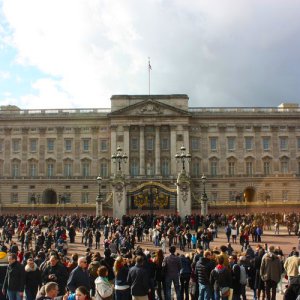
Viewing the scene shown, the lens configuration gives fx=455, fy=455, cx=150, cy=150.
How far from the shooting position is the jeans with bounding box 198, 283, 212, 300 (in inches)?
549

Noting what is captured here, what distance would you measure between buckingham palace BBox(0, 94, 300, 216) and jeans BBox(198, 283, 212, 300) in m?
55.9

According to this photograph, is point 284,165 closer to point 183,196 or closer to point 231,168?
point 231,168

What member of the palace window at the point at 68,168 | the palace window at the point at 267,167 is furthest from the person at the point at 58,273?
the palace window at the point at 267,167

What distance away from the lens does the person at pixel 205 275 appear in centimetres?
1397

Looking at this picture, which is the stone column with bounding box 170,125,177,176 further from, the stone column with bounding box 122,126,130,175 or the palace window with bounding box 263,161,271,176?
the palace window with bounding box 263,161,271,176

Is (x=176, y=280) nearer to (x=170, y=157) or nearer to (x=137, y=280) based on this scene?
(x=137, y=280)

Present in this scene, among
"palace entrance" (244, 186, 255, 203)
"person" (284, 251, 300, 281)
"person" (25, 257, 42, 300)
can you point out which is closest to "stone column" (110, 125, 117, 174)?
"palace entrance" (244, 186, 255, 203)

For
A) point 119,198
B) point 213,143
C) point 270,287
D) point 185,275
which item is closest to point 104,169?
point 213,143

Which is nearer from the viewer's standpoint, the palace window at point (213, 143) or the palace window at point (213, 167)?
the palace window at point (213, 167)

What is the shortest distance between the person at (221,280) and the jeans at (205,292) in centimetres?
58

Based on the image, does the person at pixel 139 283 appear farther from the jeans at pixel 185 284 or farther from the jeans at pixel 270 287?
the jeans at pixel 270 287

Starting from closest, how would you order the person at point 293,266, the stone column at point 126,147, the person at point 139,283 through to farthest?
the person at point 139,283 < the person at point 293,266 < the stone column at point 126,147

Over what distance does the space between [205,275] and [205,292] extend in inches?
21.1

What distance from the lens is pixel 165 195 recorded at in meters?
48.4
